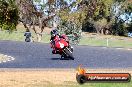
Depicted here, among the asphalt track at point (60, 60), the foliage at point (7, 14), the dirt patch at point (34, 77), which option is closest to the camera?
the dirt patch at point (34, 77)

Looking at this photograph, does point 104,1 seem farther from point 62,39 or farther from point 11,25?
point 62,39

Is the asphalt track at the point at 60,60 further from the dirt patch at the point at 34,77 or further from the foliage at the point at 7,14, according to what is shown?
the dirt patch at the point at 34,77

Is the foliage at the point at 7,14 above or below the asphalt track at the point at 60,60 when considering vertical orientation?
above

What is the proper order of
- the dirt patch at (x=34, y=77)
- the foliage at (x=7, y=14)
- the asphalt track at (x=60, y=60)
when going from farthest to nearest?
1. the foliage at (x=7, y=14)
2. the asphalt track at (x=60, y=60)
3. the dirt patch at (x=34, y=77)

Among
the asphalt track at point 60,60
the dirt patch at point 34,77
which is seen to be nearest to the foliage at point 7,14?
the asphalt track at point 60,60

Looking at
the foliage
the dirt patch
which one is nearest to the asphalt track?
the foliage

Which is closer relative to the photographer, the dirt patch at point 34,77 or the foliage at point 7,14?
the dirt patch at point 34,77

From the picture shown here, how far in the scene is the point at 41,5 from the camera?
67.1 m

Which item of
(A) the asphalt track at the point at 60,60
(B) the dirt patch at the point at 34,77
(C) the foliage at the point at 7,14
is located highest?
(C) the foliage at the point at 7,14

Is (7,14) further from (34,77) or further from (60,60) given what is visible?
(34,77)

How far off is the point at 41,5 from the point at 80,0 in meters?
7.00

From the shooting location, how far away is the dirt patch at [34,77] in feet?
47.0

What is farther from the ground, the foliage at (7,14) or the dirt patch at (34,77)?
the foliage at (7,14)

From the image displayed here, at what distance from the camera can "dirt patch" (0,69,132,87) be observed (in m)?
14.3
